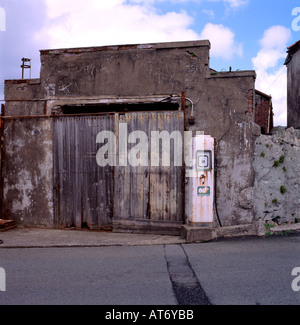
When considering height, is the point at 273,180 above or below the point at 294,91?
below

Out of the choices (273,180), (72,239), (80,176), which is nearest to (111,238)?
(72,239)

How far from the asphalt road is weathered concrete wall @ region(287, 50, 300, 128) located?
867 centimetres

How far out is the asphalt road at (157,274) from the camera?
363 centimetres

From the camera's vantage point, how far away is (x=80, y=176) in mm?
7684

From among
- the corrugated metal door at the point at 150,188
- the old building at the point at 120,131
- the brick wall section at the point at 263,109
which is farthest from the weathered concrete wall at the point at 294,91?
the corrugated metal door at the point at 150,188

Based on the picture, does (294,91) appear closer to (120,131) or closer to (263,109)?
(263,109)

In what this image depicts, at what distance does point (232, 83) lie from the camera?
7.20 m

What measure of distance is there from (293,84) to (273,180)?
333 inches

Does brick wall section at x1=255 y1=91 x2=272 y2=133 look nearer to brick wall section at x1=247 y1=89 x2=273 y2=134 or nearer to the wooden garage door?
brick wall section at x1=247 y1=89 x2=273 y2=134

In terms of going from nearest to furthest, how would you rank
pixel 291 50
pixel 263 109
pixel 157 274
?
1. pixel 157 274
2. pixel 263 109
3. pixel 291 50

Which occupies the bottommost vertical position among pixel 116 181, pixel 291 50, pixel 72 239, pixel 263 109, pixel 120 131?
pixel 72 239

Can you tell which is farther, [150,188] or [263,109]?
[263,109]

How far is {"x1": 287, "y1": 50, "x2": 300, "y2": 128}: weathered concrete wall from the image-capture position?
13.4 meters
